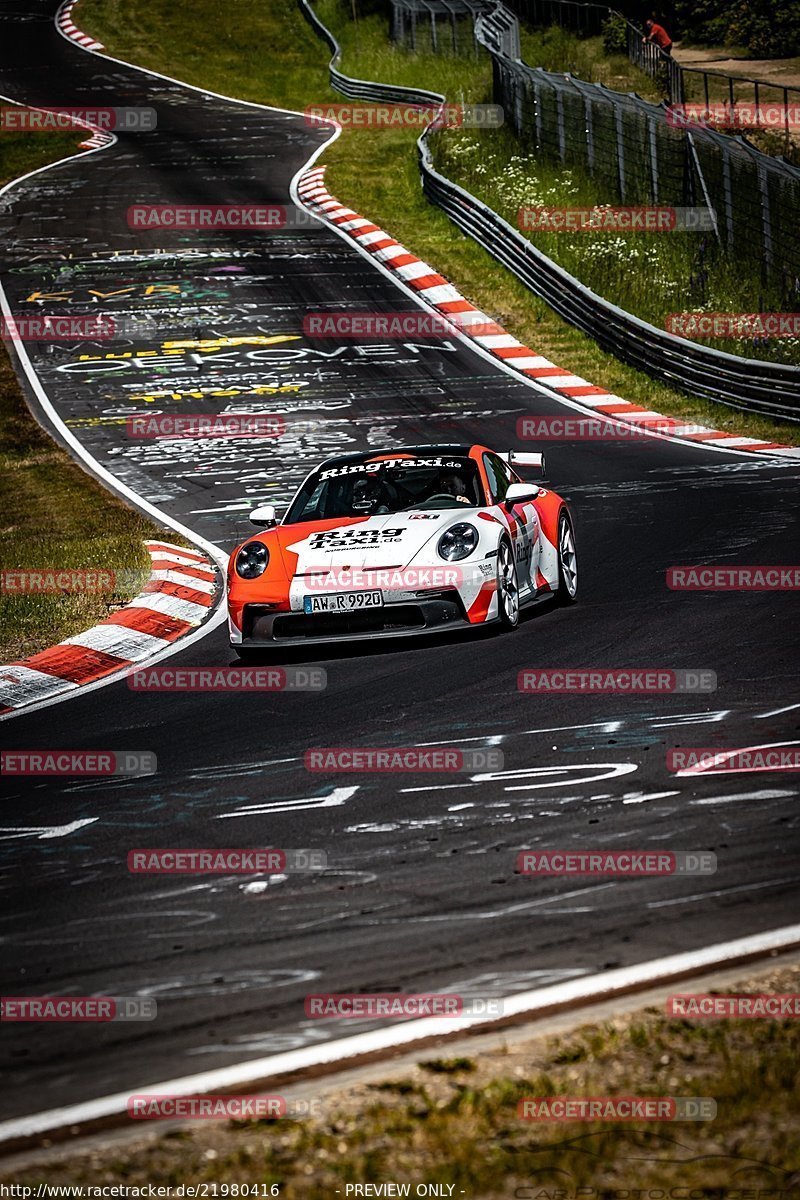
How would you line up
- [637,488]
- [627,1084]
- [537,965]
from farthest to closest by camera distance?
[637,488]
[537,965]
[627,1084]

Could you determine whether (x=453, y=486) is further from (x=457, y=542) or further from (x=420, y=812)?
(x=420, y=812)

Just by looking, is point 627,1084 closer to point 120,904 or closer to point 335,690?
point 120,904

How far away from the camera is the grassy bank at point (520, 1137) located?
3762 millimetres

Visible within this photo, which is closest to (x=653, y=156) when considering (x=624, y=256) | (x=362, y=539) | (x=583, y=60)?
(x=624, y=256)

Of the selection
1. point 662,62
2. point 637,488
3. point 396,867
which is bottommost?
point 637,488

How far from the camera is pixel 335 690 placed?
919 cm

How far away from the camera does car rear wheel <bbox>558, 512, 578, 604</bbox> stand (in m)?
11.3

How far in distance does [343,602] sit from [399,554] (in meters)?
0.47

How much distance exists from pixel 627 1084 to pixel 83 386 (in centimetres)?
1996

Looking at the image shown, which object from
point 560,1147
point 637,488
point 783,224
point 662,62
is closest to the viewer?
point 560,1147

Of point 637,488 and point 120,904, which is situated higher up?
point 120,904

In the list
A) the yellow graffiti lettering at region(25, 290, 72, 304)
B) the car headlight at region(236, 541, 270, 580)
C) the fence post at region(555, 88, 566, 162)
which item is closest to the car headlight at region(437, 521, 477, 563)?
the car headlight at region(236, 541, 270, 580)

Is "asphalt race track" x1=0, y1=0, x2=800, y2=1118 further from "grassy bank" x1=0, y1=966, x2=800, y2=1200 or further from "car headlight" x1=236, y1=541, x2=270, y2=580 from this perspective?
"car headlight" x1=236, y1=541, x2=270, y2=580

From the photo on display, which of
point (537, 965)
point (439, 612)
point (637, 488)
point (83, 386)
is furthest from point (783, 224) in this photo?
point (537, 965)
